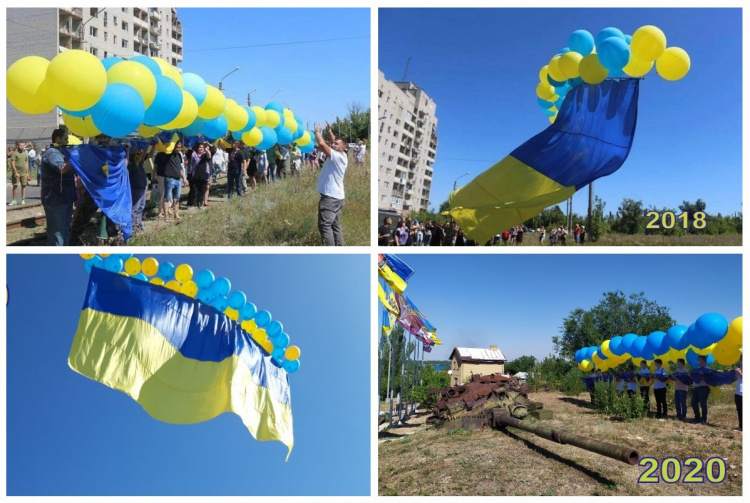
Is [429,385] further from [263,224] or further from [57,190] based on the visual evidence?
[57,190]

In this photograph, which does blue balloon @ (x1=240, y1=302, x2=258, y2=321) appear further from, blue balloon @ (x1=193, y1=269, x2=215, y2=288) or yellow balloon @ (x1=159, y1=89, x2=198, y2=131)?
yellow balloon @ (x1=159, y1=89, x2=198, y2=131)

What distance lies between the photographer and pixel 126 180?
328 inches

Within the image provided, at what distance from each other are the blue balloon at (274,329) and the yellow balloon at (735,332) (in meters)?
5.57

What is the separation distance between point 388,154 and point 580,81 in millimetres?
47331

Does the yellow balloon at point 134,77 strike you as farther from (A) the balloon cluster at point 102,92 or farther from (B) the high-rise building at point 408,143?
(B) the high-rise building at point 408,143

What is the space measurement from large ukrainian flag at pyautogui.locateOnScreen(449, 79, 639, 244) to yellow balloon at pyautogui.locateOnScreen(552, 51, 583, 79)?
8.5 inches

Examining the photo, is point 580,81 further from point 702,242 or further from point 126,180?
point 702,242

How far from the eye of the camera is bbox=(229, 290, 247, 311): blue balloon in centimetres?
764

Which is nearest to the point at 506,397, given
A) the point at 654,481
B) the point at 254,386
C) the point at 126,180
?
the point at 654,481

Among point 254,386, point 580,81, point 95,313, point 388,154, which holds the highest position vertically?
point 388,154

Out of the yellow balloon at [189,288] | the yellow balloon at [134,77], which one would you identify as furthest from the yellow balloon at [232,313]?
the yellow balloon at [134,77]

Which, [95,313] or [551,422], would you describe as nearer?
[95,313]

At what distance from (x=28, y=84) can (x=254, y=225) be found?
3.70 meters

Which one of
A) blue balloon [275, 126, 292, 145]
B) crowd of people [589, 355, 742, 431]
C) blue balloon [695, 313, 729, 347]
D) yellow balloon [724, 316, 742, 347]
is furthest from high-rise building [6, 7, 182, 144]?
yellow balloon [724, 316, 742, 347]
